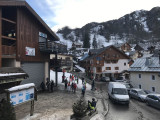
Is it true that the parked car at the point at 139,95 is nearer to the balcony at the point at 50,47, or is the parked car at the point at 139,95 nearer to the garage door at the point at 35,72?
the balcony at the point at 50,47

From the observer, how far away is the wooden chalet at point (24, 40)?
14.2 m

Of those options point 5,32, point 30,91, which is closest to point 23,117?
point 30,91

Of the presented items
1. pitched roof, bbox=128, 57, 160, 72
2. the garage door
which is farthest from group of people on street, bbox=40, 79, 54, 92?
pitched roof, bbox=128, 57, 160, 72

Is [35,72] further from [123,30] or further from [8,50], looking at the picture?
[123,30]

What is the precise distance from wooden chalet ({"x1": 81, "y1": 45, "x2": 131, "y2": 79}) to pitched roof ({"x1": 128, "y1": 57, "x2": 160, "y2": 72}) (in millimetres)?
14354

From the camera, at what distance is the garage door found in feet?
54.0

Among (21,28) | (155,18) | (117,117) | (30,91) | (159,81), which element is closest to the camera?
(30,91)

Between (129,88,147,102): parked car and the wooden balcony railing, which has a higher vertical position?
the wooden balcony railing

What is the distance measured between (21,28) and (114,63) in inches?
1439

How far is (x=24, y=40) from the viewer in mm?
15875

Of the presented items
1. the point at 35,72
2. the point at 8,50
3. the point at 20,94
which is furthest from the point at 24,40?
the point at 20,94

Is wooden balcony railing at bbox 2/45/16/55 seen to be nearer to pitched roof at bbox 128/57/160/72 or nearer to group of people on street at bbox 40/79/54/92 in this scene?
group of people on street at bbox 40/79/54/92

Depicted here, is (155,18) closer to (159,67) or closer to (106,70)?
(106,70)

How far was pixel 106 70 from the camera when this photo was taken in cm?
4503
